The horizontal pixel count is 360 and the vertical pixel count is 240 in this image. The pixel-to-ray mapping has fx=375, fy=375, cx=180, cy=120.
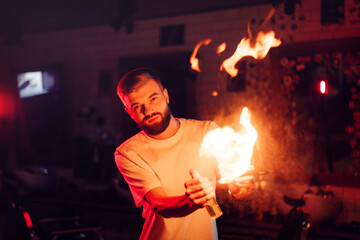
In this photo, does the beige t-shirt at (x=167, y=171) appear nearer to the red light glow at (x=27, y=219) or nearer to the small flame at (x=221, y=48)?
the red light glow at (x=27, y=219)

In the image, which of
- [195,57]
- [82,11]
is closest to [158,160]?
[195,57]

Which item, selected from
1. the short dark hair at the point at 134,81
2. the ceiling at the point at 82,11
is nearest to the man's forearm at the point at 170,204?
the short dark hair at the point at 134,81

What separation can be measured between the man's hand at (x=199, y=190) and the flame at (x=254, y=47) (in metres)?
4.22

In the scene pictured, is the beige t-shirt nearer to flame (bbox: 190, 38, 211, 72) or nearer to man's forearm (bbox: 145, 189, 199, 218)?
man's forearm (bbox: 145, 189, 199, 218)

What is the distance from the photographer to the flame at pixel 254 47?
5.93 metres

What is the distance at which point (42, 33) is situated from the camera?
25.4 ft

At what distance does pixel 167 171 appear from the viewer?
2893 millimetres

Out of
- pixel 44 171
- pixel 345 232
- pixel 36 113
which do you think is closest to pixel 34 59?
pixel 36 113

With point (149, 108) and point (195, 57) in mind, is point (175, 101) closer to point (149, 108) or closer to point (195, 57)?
point (195, 57)

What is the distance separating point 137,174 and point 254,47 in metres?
4.00

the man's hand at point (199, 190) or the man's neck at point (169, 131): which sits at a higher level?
the man's neck at point (169, 131)

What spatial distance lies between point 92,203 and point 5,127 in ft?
9.78

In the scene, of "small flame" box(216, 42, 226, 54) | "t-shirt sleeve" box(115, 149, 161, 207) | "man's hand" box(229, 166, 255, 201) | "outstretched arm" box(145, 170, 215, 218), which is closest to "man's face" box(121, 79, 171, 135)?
"t-shirt sleeve" box(115, 149, 161, 207)

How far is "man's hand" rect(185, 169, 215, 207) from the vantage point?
6.84 ft
